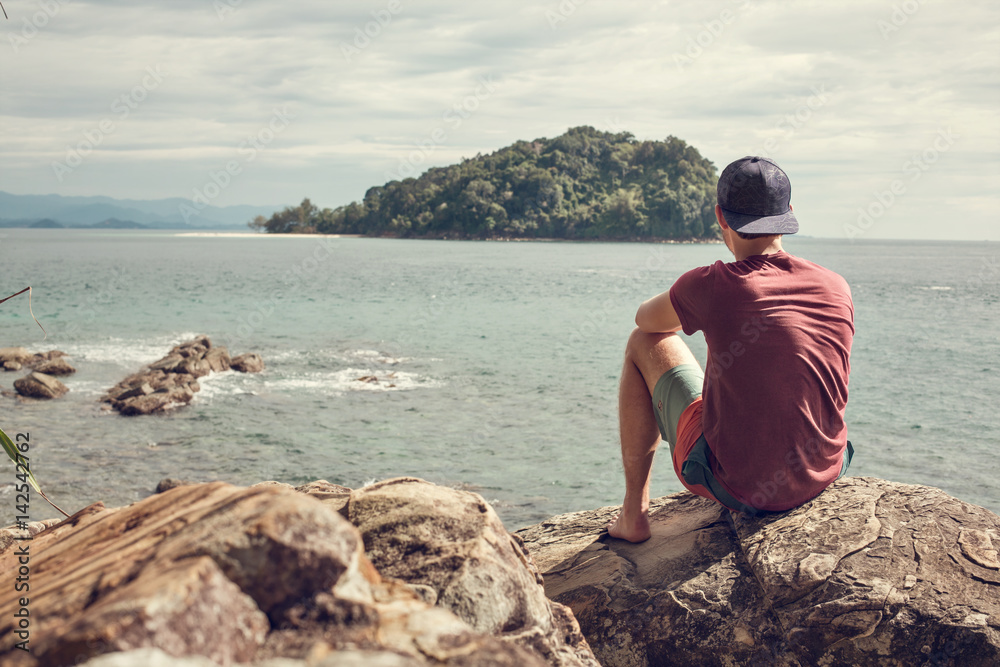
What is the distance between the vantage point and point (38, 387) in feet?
46.8

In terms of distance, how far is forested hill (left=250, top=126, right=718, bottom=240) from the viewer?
13138 centimetres

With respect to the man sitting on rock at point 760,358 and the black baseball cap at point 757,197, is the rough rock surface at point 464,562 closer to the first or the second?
the man sitting on rock at point 760,358

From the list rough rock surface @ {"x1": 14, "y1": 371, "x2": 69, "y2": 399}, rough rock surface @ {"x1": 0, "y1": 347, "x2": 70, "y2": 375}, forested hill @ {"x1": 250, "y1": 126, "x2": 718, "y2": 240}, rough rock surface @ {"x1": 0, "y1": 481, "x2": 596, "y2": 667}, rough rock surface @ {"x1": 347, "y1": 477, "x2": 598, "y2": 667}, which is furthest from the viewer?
forested hill @ {"x1": 250, "y1": 126, "x2": 718, "y2": 240}

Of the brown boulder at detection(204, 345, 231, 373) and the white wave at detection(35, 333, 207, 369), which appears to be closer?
the brown boulder at detection(204, 345, 231, 373)

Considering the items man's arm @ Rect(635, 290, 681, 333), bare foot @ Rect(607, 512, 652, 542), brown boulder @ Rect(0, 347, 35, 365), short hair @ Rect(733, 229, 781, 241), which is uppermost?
short hair @ Rect(733, 229, 781, 241)

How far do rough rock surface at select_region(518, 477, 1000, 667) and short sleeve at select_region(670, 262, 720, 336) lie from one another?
1044 millimetres

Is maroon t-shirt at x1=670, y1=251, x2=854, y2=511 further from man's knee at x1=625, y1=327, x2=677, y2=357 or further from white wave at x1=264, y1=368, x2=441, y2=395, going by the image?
white wave at x1=264, y1=368, x2=441, y2=395

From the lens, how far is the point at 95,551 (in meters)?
2.11

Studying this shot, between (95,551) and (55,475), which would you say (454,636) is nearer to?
(95,551)

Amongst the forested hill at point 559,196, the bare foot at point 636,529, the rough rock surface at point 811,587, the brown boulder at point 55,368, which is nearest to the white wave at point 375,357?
the brown boulder at point 55,368

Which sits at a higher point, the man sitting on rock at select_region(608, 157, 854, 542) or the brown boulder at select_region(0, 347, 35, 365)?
the man sitting on rock at select_region(608, 157, 854, 542)

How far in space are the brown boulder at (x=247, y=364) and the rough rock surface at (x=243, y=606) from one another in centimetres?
1575

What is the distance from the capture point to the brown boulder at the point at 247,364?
55.9 feet

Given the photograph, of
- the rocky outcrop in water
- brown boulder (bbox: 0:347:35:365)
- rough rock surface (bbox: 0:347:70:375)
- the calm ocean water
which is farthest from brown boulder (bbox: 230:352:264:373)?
brown boulder (bbox: 0:347:35:365)
